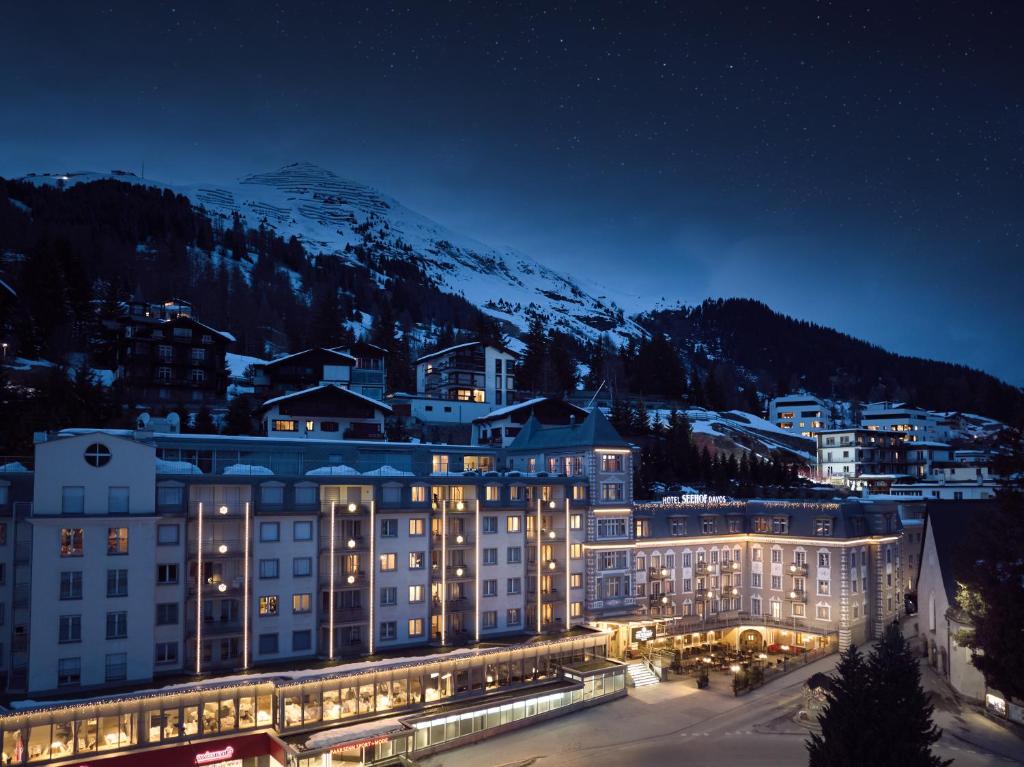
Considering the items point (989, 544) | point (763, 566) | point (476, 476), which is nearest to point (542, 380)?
point (763, 566)

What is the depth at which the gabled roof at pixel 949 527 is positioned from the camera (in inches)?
2514

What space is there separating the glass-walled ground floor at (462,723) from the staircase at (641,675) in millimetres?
2647

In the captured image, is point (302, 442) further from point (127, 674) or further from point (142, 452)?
point (127, 674)

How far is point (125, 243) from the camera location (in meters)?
188

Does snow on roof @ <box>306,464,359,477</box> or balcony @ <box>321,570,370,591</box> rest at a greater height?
snow on roof @ <box>306,464,359,477</box>

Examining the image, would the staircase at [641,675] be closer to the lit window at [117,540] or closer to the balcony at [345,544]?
the balcony at [345,544]

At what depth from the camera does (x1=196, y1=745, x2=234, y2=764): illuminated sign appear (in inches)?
1714

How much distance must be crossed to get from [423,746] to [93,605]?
21790 mm

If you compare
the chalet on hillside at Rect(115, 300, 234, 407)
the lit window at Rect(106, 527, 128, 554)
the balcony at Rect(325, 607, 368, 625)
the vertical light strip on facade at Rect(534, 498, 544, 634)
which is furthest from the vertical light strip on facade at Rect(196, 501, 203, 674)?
the chalet on hillside at Rect(115, 300, 234, 407)

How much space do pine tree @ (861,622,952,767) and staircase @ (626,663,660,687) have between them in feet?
87.6

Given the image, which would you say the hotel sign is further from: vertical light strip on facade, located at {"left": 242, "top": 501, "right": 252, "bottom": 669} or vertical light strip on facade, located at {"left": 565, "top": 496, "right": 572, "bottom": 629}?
vertical light strip on facade, located at {"left": 242, "top": 501, "right": 252, "bottom": 669}

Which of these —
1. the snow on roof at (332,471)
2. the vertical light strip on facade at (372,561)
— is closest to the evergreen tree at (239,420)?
the snow on roof at (332,471)

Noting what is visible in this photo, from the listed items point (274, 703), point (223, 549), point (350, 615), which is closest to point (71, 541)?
point (223, 549)

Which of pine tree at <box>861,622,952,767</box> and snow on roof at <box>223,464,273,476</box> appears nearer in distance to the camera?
pine tree at <box>861,622,952,767</box>
